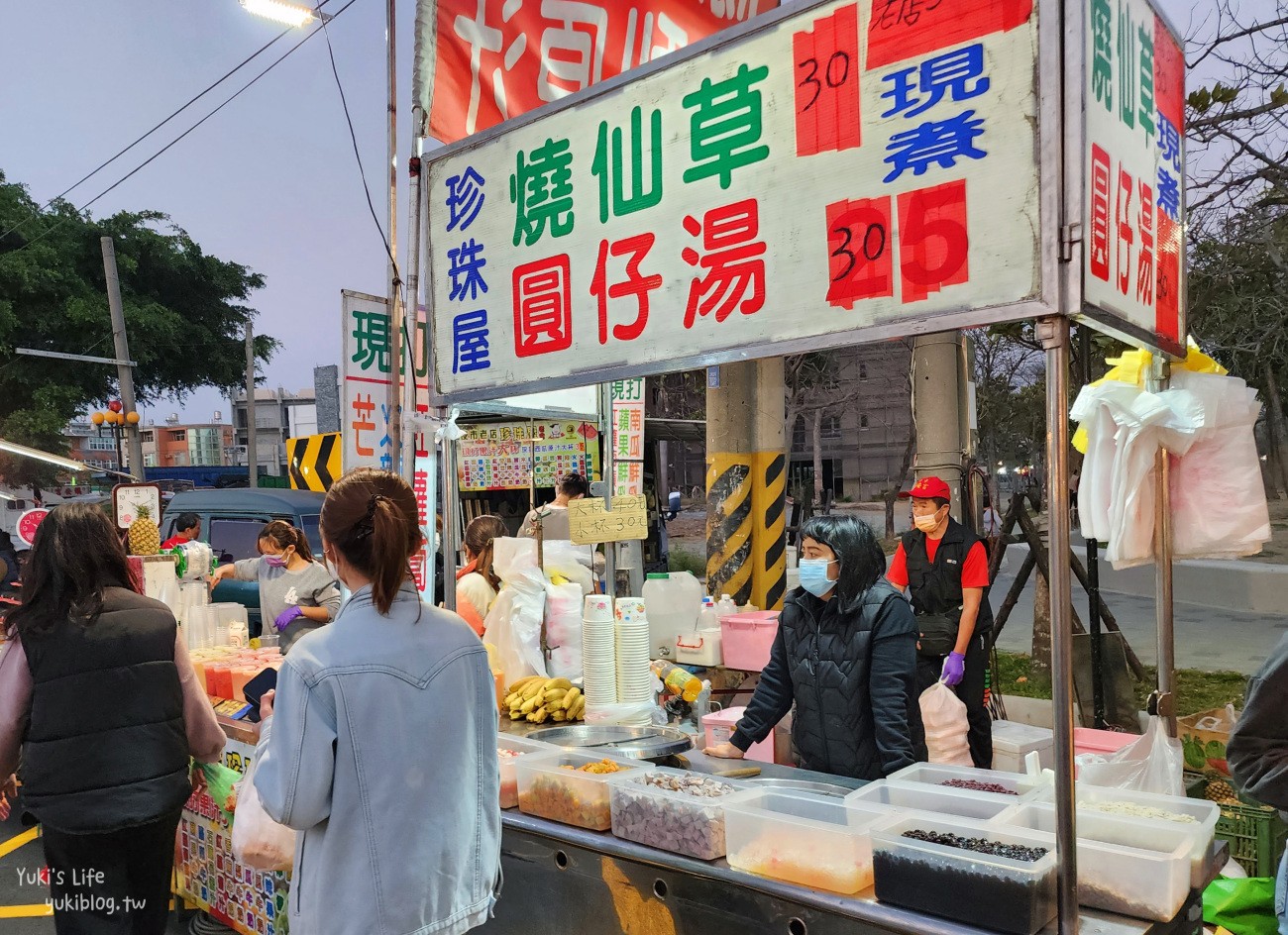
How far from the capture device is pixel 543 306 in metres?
2.91

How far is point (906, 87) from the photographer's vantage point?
2068mm

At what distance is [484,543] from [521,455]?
843cm

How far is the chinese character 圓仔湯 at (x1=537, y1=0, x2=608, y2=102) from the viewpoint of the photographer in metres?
3.94

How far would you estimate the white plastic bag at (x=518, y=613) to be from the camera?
4.29 metres

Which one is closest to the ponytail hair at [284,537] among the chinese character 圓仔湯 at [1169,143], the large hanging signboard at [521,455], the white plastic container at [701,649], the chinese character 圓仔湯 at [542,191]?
the white plastic container at [701,649]

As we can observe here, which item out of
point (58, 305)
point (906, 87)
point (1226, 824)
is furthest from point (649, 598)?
point (58, 305)

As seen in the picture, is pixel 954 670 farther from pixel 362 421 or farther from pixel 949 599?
pixel 362 421

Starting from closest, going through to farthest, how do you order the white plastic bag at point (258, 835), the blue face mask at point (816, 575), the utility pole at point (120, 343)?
the white plastic bag at point (258, 835), the blue face mask at point (816, 575), the utility pole at point (120, 343)

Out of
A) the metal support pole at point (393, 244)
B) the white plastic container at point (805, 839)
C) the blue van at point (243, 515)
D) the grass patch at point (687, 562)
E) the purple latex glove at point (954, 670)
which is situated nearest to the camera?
the white plastic container at point (805, 839)

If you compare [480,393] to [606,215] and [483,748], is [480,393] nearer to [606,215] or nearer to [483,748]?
[606,215]

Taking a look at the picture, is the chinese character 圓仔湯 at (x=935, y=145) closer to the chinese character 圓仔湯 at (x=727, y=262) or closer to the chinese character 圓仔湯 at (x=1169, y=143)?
the chinese character 圓仔湯 at (x=727, y=262)

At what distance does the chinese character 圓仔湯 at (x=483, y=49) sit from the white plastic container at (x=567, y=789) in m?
2.57

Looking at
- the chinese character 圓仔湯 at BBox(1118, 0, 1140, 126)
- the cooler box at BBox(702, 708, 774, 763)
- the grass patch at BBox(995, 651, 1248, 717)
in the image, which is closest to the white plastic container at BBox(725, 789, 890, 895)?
the cooler box at BBox(702, 708, 774, 763)

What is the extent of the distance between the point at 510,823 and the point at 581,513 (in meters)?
1.50
